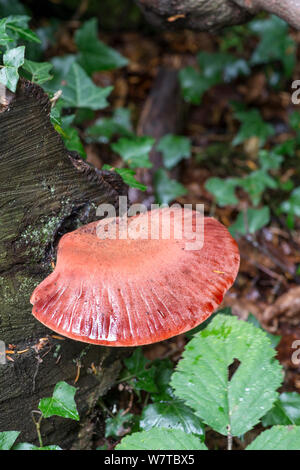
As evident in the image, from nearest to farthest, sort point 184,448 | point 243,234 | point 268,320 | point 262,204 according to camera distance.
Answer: point 184,448 < point 268,320 < point 243,234 < point 262,204

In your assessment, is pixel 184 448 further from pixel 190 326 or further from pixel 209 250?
pixel 209 250

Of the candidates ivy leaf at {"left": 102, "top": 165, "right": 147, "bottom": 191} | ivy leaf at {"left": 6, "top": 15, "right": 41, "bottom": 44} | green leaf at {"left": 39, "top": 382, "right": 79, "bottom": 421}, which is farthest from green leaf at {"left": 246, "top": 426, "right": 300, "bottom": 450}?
ivy leaf at {"left": 6, "top": 15, "right": 41, "bottom": 44}

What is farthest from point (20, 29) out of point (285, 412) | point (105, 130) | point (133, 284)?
point (285, 412)

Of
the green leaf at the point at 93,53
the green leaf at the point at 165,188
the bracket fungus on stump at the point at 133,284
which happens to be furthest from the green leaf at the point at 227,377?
the green leaf at the point at 93,53

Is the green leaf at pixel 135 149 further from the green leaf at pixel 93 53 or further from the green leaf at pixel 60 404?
the green leaf at pixel 60 404

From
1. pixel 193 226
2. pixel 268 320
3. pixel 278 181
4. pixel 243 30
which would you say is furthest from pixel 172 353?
pixel 243 30
